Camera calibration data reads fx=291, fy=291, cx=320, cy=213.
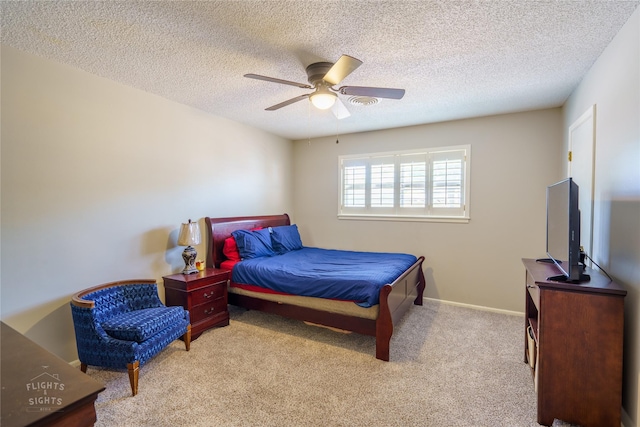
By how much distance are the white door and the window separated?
126 cm

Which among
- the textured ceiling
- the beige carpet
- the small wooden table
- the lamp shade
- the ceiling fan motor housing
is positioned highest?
the textured ceiling

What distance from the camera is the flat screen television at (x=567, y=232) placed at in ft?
6.01

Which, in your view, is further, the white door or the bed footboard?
the bed footboard

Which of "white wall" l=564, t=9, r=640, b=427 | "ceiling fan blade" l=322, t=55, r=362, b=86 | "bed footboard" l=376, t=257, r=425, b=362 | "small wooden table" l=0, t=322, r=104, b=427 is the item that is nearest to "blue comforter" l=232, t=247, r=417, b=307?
"bed footboard" l=376, t=257, r=425, b=362

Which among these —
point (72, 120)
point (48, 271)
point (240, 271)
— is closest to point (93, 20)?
point (72, 120)

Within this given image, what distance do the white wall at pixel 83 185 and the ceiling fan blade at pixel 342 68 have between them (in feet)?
7.09

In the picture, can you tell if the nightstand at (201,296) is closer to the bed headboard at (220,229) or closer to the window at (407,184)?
the bed headboard at (220,229)

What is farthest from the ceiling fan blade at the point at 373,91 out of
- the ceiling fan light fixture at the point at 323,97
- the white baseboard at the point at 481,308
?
the white baseboard at the point at 481,308

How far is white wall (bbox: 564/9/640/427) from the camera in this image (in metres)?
1.73

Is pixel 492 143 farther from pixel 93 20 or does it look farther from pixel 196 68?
pixel 93 20

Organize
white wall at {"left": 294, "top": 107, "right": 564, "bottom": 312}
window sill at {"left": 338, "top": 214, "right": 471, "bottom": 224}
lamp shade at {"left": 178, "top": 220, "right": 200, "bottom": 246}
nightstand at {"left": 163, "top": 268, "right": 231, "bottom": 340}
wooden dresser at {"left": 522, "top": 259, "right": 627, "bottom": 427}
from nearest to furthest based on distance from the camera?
wooden dresser at {"left": 522, "top": 259, "right": 627, "bottom": 427}
nightstand at {"left": 163, "top": 268, "right": 231, "bottom": 340}
lamp shade at {"left": 178, "top": 220, "right": 200, "bottom": 246}
white wall at {"left": 294, "top": 107, "right": 564, "bottom": 312}
window sill at {"left": 338, "top": 214, "right": 471, "bottom": 224}

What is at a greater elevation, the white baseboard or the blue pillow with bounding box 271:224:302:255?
the blue pillow with bounding box 271:224:302:255

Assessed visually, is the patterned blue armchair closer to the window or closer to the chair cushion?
the chair cushion

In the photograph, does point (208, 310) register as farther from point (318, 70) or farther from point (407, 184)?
point (407, 184)
